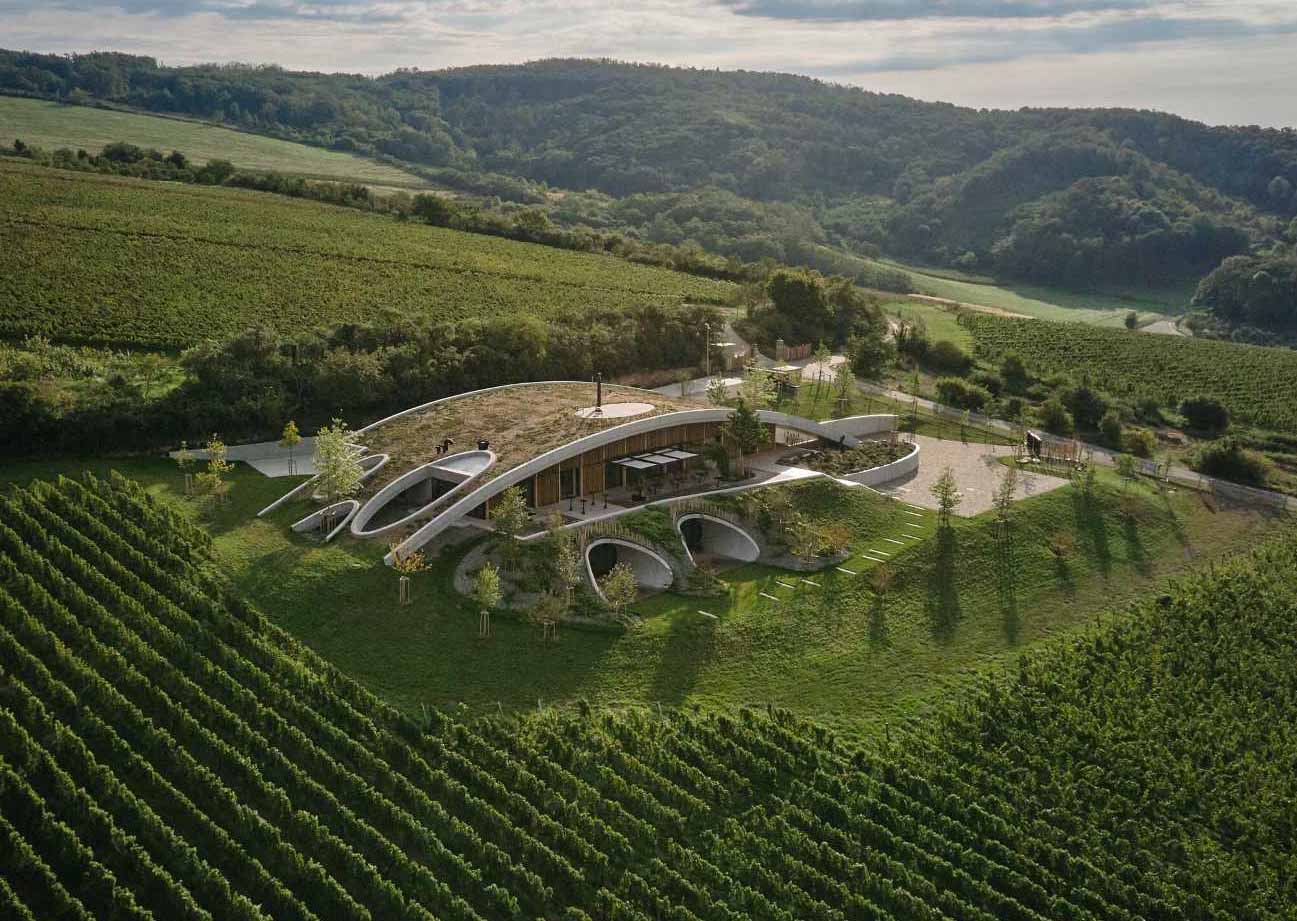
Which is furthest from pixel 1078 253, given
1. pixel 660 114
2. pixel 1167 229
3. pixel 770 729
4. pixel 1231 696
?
pixel 770 729

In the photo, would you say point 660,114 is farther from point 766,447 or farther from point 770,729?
point 770,729

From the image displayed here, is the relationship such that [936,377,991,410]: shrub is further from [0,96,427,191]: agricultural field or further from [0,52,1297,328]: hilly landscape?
[0,96,427,191]: agricultural field

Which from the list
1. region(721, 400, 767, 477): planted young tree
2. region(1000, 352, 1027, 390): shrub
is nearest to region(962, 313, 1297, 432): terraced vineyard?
region(1000, 352, 1027, 390): shrub

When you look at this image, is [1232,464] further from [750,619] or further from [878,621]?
[750,619]

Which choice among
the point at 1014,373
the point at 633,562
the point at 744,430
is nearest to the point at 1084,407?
the point at 1014,373

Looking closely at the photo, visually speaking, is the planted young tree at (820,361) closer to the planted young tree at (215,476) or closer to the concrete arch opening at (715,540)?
the concrete arch opening at (715,540)

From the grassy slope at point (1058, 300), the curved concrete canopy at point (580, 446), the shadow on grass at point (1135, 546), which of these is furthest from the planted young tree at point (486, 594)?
the grassy slope at point (1058, 300)
